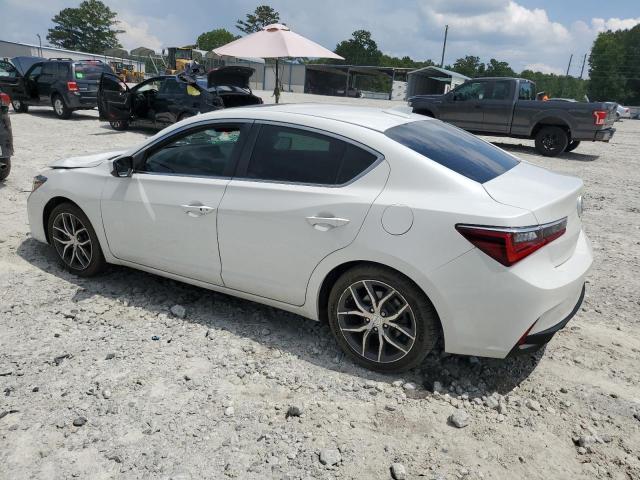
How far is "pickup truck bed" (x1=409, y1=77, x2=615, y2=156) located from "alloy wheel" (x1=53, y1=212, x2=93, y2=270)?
465 inches

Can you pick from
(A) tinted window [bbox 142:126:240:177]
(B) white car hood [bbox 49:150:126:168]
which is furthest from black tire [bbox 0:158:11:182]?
(A) tinted window [bbox 142:126:240:177]

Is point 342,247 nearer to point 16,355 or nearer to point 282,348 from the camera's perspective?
point 282,348

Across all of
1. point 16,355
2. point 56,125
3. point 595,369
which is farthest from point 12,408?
point 56,125

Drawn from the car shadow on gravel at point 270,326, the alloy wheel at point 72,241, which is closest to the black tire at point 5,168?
the car shadow on gravel at point 270,326

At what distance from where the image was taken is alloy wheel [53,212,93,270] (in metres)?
4.08

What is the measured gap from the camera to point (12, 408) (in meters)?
2.64

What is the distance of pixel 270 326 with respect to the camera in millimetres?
3566

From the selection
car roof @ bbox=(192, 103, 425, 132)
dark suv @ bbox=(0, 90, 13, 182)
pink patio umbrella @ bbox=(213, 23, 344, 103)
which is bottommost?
dark suv @ bbox=(0, 90, 13, 182)

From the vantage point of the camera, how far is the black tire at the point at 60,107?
1509cm

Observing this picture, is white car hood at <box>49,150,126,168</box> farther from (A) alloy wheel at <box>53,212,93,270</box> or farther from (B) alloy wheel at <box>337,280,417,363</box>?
(B) alloy wheel at <box>337,280,417,363</box>

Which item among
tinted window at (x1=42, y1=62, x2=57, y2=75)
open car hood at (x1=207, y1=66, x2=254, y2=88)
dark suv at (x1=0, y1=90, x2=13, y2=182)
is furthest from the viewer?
tinted window at (x1=42, y1=62, x2=57, y2=75)

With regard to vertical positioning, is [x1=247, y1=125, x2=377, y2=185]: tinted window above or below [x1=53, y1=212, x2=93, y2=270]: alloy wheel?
above

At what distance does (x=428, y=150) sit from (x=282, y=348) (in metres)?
1.60

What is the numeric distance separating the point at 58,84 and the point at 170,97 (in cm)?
538
